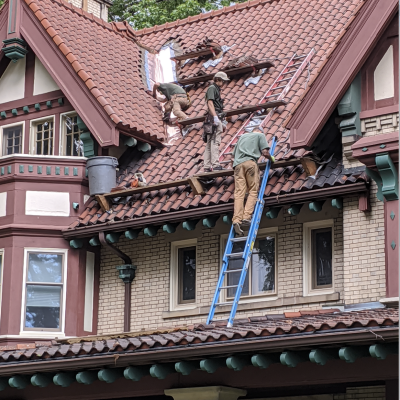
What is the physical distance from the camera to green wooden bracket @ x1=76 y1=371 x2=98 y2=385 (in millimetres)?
15445

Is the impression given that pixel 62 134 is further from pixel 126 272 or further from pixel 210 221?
pixel 210 221

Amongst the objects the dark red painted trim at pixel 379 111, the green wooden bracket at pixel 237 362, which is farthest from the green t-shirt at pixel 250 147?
the green wooden bracket at pixel 237 362

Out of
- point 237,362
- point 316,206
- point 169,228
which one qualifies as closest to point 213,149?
point 169,228

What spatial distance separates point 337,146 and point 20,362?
21.3 ft

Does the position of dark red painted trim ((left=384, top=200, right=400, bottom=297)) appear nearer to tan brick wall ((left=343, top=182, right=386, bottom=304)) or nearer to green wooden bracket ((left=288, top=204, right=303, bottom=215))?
tan brick wall ((left=343, top=182, right=386, bottom=304))

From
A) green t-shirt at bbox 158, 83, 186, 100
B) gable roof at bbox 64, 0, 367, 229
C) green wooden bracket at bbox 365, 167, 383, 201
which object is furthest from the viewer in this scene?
green t-shirt at bbox 158, 83, 186, 100

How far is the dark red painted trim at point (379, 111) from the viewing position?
16.9m

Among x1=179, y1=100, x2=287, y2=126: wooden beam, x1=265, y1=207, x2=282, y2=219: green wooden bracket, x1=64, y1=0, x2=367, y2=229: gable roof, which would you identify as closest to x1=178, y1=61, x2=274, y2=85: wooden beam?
x1=64, y1=0, x2=367, y2=229: gable roof

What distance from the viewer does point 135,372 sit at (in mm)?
15133

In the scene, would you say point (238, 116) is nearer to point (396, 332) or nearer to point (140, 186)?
point (140, 186)

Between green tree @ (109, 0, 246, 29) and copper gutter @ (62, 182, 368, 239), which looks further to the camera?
green tree @ (109, 0, 246, 29)

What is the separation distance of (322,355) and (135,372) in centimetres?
292

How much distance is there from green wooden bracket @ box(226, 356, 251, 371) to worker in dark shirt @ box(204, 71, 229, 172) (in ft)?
18.5

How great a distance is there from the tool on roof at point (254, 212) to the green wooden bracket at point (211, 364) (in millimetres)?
1582
